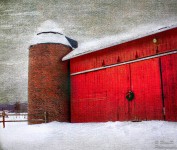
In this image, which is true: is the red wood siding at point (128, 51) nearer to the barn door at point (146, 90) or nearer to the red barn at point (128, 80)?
the red barn at point (128, 80)

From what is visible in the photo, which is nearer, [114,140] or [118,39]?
[114,140]

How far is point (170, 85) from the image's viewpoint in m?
6.20

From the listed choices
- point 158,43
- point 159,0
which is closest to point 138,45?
point 158,43

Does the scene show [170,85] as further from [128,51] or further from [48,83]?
[48,83]

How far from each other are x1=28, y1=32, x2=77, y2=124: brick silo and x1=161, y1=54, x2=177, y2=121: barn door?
388 cm

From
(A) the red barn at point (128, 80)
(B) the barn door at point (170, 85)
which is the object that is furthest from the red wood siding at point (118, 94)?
(B) the barn door at point (170, 85)

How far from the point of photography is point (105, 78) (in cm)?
780

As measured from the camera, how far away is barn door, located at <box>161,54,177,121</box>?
240 inches

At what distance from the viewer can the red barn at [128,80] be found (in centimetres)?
630

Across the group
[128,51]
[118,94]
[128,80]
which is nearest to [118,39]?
[128,51]

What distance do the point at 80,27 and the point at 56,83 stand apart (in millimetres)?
3373

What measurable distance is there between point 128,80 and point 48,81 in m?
3.18

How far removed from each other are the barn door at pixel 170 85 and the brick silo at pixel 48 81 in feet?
12.7

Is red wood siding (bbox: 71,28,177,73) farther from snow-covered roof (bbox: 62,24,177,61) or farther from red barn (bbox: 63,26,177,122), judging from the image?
snow-covered roof (bbox: 62,24,177,61)
